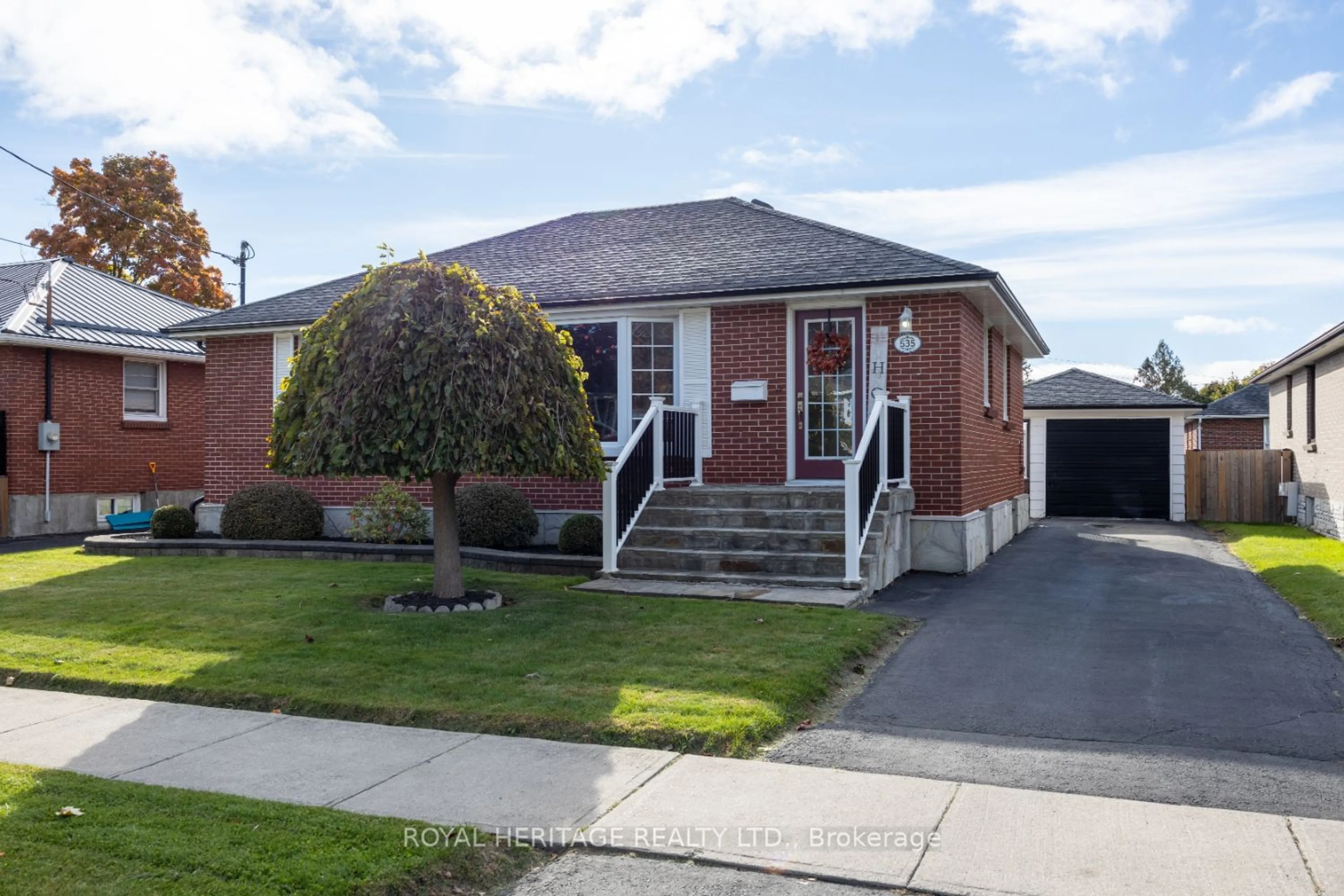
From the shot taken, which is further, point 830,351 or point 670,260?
point 670,260

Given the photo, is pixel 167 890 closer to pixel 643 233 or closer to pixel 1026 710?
pixel 1026 710

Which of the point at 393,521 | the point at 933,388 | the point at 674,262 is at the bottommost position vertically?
the point at 393,521

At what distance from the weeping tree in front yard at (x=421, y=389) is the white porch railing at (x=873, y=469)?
2.67m

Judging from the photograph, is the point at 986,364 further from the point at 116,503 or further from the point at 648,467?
the point at 116,503

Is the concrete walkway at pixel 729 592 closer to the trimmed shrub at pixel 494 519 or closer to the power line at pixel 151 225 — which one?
the trimmed shrub at pixel 494 519

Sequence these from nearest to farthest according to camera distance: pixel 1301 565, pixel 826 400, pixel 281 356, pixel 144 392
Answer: pixel 1301 565
pixel 826 400
pixel 281 356
pixel 144 392

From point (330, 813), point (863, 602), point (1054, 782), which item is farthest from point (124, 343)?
point (1054, 782)

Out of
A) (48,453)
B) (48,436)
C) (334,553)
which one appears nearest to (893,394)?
(334,553)

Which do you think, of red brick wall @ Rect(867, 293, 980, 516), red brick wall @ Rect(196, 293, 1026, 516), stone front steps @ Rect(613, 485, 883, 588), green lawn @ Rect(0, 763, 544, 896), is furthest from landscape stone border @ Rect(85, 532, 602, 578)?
green lawn @ Rect(0, 763, 544, 896)

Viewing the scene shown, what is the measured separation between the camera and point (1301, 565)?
12195 millimetres

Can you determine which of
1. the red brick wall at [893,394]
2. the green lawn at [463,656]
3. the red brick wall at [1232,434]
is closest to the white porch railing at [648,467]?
the red brick wall at [893,394]

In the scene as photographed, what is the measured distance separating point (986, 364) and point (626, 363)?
208 inches

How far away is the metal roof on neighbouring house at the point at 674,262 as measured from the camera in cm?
1206

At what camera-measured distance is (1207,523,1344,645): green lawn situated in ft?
29.4
